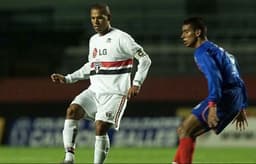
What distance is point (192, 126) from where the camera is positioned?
267 inches

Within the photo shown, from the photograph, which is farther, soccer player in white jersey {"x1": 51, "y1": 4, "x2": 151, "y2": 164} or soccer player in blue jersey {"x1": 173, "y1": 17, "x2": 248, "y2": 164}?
soccer player in white jersey {"x1": 51, "y1": 4, "x2": 151, "y2": 164}

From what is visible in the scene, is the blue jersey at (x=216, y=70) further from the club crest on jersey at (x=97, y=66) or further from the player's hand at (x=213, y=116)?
the club crest on jersey at (x=97, y=66)

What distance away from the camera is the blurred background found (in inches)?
722

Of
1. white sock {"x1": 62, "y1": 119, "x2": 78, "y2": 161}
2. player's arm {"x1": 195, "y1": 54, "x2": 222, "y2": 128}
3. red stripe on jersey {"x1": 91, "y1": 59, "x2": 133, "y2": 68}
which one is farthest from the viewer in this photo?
red stripe on jersey {"x1": 91, "y1": 59, "x2": 133, "y2": 68}

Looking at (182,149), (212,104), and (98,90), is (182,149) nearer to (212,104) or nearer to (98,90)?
(212,104)

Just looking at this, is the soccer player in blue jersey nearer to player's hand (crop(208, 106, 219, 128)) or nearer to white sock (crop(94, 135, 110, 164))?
player's hand (crop(208, 106, 219, 128))

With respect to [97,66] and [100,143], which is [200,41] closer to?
[100,143]

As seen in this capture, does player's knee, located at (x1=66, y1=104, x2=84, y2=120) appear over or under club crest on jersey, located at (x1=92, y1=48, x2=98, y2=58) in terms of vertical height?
under

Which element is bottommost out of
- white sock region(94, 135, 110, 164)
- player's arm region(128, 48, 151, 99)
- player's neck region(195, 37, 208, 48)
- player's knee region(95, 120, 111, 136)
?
white sock region(94, 135, 110, 164)

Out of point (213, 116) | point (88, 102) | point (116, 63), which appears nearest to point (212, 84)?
point (213, 116)

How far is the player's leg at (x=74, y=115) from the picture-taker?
27.5 feet

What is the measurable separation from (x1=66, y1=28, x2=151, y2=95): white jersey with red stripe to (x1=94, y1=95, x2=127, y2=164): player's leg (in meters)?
0.09

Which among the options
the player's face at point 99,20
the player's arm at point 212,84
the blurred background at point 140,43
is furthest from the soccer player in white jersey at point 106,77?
the blurred background at point 140,43

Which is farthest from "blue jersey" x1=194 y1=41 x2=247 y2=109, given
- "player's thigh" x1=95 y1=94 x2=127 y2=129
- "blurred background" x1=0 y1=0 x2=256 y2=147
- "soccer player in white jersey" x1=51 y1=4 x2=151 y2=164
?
"blurred background" x1=0 y1=0 x2=256 y2=147
